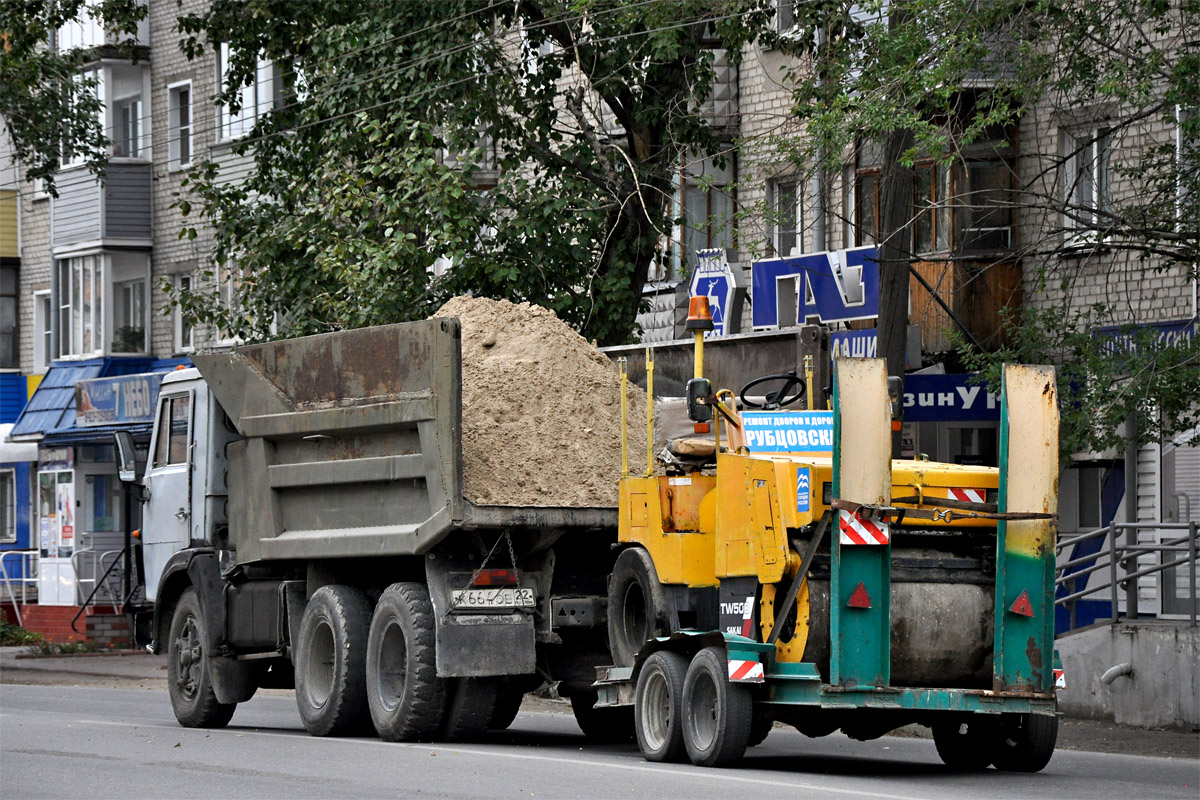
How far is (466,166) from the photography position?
20.5 m

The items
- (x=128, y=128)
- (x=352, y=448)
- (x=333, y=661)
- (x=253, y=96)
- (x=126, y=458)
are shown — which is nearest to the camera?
(x=352, y=448)

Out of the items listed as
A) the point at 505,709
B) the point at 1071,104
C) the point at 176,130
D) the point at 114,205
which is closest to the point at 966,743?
the point at 505,709

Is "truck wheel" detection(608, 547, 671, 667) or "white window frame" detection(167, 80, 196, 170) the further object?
"white window frame" detection(167, 80, 196, 170)

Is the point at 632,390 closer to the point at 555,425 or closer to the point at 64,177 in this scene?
the point at 555,425

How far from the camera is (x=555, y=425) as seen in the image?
1378 centimetres

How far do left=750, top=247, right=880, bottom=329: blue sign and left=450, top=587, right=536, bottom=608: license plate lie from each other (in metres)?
9.84

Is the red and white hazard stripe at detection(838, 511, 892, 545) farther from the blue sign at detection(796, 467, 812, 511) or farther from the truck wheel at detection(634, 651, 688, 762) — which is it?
the truck wheel at detection(634, 651, 688, 762)

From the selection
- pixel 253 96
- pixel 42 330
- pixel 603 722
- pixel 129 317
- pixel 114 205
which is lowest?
pixel 603 722

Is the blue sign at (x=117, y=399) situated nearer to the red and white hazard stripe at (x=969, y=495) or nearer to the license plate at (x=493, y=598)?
the license plate at (x=493, y=598)

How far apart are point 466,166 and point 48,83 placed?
406 inches

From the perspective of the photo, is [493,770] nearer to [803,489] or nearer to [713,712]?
[713,712]

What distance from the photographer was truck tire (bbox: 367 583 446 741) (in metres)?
13.6

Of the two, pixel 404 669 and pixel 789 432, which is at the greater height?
pixel 789 432

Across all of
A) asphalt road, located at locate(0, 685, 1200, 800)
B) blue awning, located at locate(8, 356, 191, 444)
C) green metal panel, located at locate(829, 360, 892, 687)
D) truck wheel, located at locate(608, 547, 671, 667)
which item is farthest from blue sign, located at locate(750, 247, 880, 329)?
blue awning, located at locate(8, 356, 191, 444)
